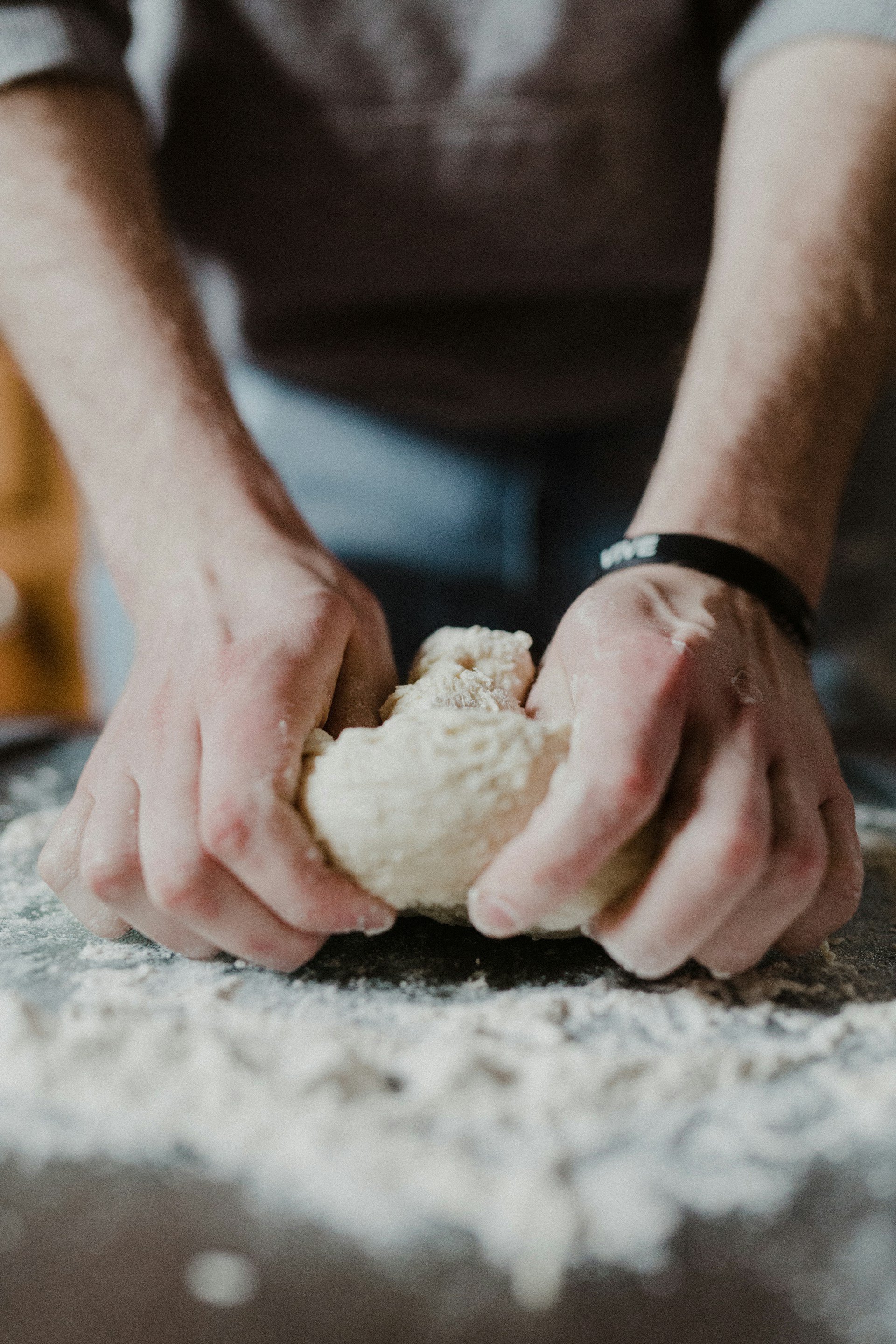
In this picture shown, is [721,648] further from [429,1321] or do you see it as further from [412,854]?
[429,1321]

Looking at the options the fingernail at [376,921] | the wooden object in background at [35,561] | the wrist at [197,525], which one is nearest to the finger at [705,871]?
the fingernail at [376,921]

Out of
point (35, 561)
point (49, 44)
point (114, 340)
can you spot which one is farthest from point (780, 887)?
point (35, 561)

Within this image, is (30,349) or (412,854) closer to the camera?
(412,854)

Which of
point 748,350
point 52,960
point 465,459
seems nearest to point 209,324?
point 465,459

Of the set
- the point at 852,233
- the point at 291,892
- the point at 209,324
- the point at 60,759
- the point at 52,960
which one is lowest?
the point at 60,759

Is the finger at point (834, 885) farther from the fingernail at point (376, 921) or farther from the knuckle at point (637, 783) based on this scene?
the fingernail at point (376, 921)

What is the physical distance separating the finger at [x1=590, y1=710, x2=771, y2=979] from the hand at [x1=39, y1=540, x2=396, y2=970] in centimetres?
15

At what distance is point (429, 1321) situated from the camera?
0.35 m

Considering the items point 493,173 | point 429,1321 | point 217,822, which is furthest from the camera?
point 493,173

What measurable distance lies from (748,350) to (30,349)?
0.66m

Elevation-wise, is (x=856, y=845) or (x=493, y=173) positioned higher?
(x=493, y=173)

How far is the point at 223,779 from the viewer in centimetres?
52

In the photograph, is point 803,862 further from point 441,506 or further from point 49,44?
point 49,44

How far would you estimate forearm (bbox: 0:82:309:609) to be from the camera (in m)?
0.77
